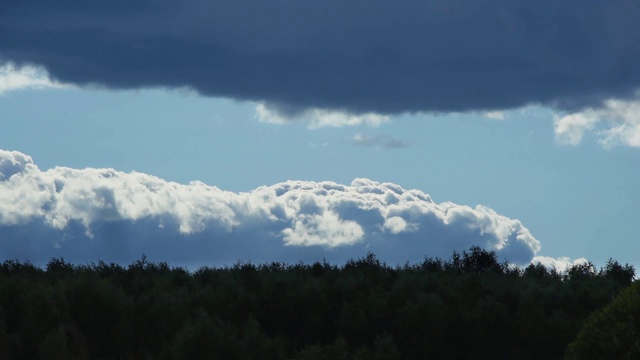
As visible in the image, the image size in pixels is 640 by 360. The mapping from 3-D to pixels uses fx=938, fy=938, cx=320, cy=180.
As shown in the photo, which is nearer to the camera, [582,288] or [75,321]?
[75,321]

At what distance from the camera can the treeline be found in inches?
1219

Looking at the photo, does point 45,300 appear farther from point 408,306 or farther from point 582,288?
point 582,288

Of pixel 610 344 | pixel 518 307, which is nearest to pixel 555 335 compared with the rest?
pixel 518 307

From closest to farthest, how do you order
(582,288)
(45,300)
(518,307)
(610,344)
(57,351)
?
(610,344)
(57,351)
(45,300)
(518,307)
(582,288)

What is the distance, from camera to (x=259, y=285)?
38812 mm

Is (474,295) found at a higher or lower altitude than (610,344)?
higher

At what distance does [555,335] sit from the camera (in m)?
34.5

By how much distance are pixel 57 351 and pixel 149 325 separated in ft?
13.6

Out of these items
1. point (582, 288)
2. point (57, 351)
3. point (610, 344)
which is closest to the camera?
point (610, 344)

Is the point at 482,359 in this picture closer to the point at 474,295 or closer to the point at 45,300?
the point at 474,295

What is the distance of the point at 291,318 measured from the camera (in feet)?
122

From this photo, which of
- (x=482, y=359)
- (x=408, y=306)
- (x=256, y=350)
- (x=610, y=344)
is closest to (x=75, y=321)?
(x=256, y=350)

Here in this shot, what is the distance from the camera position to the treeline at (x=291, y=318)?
31.0 m

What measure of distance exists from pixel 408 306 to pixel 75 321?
12214mm
